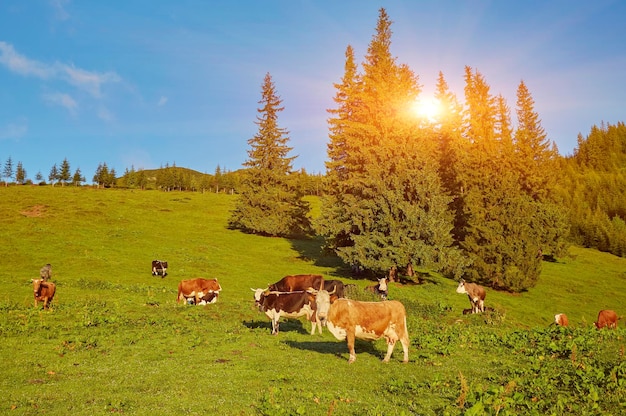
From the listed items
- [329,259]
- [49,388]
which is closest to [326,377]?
[49,388]

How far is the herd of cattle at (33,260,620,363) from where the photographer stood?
12656mm

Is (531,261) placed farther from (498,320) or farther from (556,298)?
(498,320)

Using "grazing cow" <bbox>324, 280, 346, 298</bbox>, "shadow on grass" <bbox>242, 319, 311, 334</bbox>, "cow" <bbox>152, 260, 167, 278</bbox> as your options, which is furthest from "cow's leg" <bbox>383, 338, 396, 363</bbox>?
"cow" <bbox>152, 260, 167, 278</bbox>

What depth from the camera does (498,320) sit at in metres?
24.5

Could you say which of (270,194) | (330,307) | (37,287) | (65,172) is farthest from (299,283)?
(65,172)

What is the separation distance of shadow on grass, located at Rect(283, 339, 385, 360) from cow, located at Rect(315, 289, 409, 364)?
112 cm

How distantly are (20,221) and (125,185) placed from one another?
89.6 m

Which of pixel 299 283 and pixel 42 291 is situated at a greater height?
pixel 42 291

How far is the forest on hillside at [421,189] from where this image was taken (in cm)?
3744

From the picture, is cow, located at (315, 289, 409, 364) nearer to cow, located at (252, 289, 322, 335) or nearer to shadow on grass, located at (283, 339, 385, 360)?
shadow on grass, located at (283, 339, 385, 360)

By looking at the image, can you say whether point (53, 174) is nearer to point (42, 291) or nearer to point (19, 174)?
point (19, 174)

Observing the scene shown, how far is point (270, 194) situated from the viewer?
62844 mm

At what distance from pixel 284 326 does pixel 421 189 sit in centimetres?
2244

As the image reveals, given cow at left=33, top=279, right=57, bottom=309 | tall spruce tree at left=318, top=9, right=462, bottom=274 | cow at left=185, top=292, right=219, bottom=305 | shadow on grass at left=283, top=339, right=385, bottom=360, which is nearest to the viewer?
shadow on grass at left=283, top=339, right=385, bottom=360
